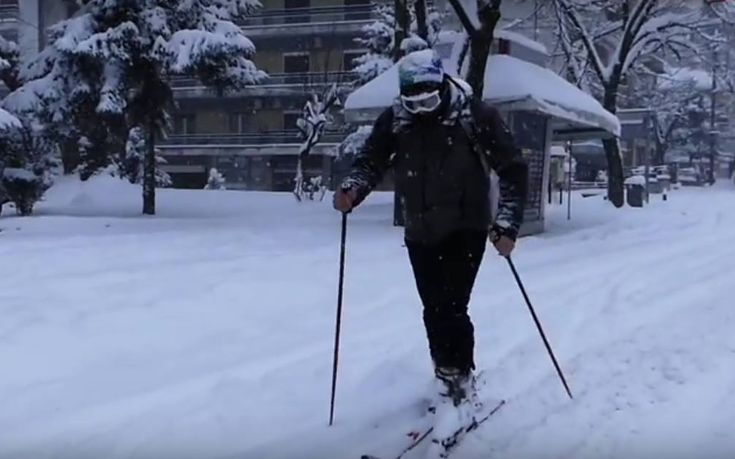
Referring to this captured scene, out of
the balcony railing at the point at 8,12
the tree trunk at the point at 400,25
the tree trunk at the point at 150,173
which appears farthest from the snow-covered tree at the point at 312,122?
the balcony railing at the point at 8,12

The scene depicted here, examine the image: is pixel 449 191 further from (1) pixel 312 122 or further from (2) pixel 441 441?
(1) pixel 312 122

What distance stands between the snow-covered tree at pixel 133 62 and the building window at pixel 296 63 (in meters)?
22.4

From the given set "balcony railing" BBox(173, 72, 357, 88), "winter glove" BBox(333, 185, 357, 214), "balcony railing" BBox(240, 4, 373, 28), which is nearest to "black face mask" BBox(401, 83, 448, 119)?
"winter glove" BBox(333, 185, 357, 214)

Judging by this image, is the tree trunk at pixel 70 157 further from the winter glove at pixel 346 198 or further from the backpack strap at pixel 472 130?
the backpack strap at pixel 472 130

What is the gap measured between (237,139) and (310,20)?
298 inches

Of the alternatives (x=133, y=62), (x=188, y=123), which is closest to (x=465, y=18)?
(x=133, y=62)

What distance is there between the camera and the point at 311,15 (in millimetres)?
41062

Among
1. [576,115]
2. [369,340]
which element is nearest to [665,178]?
[576,115]

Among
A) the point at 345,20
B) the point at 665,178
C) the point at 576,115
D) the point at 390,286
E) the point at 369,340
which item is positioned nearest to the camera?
the point at 369,340

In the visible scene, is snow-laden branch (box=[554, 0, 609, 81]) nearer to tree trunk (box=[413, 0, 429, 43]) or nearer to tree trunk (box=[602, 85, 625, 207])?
tree trunk (box=[602, 85, 625, 207])

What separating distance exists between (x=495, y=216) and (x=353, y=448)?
1356 mm

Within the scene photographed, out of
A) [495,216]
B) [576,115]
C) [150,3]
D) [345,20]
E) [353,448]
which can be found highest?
[345,20]

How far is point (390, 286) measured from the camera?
28.0 ft

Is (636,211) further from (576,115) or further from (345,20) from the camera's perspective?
(345,20)
